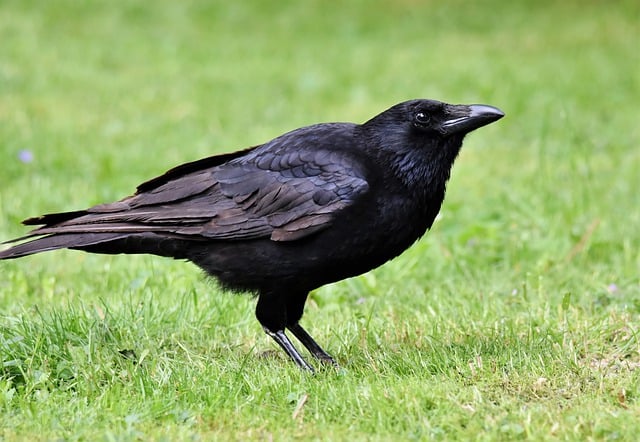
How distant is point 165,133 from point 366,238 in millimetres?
5819

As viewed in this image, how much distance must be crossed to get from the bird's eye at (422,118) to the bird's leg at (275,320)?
1062mm

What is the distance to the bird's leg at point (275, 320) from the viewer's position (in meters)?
5.02

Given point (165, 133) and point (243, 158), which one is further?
point (165, 133)

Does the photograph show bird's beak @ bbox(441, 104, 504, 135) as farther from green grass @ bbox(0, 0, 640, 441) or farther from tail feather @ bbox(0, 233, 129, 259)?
tail feather @ bbox(0, 233, 129, 259)

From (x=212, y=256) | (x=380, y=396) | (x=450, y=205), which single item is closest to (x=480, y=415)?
(x=380, y=396)

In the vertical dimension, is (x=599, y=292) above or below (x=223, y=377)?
below

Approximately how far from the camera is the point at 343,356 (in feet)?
16.8

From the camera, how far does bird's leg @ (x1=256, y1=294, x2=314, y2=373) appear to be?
16.5ft

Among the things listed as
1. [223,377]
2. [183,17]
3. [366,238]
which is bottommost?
[223,377]

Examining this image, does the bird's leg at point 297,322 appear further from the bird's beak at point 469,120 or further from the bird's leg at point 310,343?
the bird's beak at point 469,120

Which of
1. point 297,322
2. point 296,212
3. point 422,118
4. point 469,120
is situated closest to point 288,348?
point 297,322

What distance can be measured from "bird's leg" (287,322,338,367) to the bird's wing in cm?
60

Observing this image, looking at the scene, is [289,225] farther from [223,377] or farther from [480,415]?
[480,415]

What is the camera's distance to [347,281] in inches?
247
